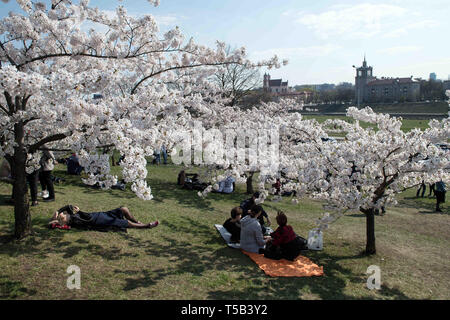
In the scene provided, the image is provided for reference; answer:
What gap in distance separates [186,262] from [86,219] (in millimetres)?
2613

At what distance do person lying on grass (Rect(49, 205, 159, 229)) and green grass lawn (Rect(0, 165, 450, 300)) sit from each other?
23cm

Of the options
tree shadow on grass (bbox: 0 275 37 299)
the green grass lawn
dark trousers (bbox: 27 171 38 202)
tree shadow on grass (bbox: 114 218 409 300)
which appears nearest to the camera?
tree shadow on grass (bbox: 0 275 37 299)

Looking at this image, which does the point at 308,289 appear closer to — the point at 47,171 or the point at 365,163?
the point at 365,163

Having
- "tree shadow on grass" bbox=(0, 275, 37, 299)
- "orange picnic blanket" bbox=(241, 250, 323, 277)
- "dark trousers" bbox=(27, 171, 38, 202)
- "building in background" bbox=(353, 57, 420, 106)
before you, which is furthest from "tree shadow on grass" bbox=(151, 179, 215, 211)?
"building in background" bbox=(353, 57, 420, 106)

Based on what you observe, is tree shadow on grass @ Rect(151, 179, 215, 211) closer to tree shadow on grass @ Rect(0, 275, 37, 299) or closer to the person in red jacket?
the person in red jacket

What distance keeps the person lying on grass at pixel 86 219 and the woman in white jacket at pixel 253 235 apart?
2572 millimetres

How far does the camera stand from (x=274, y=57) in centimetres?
844

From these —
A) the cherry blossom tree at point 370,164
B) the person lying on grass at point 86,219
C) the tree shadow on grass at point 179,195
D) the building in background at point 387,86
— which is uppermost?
the building in background at point 387,86

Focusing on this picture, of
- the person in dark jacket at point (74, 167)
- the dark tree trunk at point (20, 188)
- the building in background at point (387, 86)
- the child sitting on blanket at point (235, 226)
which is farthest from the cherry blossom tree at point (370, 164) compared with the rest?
the building in background at point (387, 86)

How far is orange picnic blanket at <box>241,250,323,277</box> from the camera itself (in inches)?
237

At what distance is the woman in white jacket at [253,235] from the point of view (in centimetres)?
691

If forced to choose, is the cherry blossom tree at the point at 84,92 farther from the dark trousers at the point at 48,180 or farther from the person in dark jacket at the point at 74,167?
the person in dark jacket at the point at 74,167

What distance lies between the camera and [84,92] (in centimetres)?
539

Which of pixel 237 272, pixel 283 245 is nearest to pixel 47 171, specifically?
pixel 237 272
